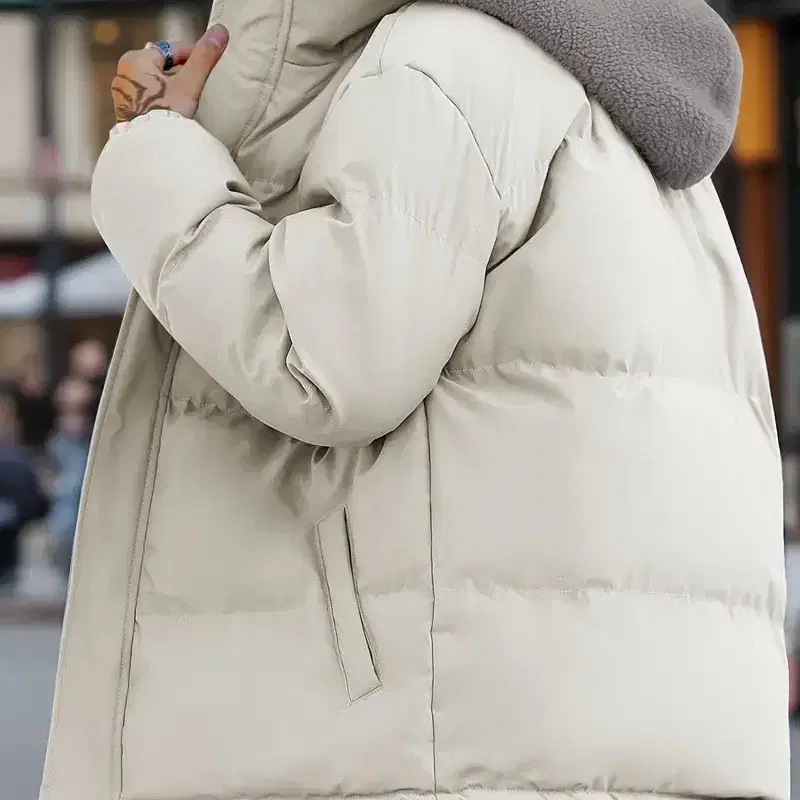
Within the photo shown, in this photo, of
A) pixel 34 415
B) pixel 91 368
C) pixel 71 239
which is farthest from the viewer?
pixel 71 239

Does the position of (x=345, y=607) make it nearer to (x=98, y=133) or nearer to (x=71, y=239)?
(x=71, y=239)

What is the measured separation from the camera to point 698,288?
1.27 metres

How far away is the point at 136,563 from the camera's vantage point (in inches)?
49.3

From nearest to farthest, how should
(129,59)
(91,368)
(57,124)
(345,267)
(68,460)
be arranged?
(345,267)
(129,59)
(68,460)
(91,368)
(57,124)

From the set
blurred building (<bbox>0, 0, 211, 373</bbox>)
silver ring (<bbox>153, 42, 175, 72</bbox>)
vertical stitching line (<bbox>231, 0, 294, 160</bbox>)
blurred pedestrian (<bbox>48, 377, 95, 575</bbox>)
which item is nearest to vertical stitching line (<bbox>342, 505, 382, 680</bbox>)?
vertical stitching line (<bbox>231, 0, 294, 160</bbox>)

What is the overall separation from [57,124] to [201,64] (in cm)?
854

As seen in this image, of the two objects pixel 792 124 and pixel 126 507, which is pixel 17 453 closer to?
pixel 792 124

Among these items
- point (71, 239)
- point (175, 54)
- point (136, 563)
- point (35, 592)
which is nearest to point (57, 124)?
point (71, 239)

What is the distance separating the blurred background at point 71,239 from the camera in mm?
7227

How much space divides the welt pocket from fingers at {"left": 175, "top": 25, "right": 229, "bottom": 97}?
0.46 m

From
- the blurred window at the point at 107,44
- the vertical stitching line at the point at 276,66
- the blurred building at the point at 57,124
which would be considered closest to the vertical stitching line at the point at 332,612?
the vertical stitching line at the point at 276,66

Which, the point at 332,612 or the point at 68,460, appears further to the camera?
the point at 68,460

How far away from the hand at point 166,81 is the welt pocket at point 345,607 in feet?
1.46

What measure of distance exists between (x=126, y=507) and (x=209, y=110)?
406 millimetres
